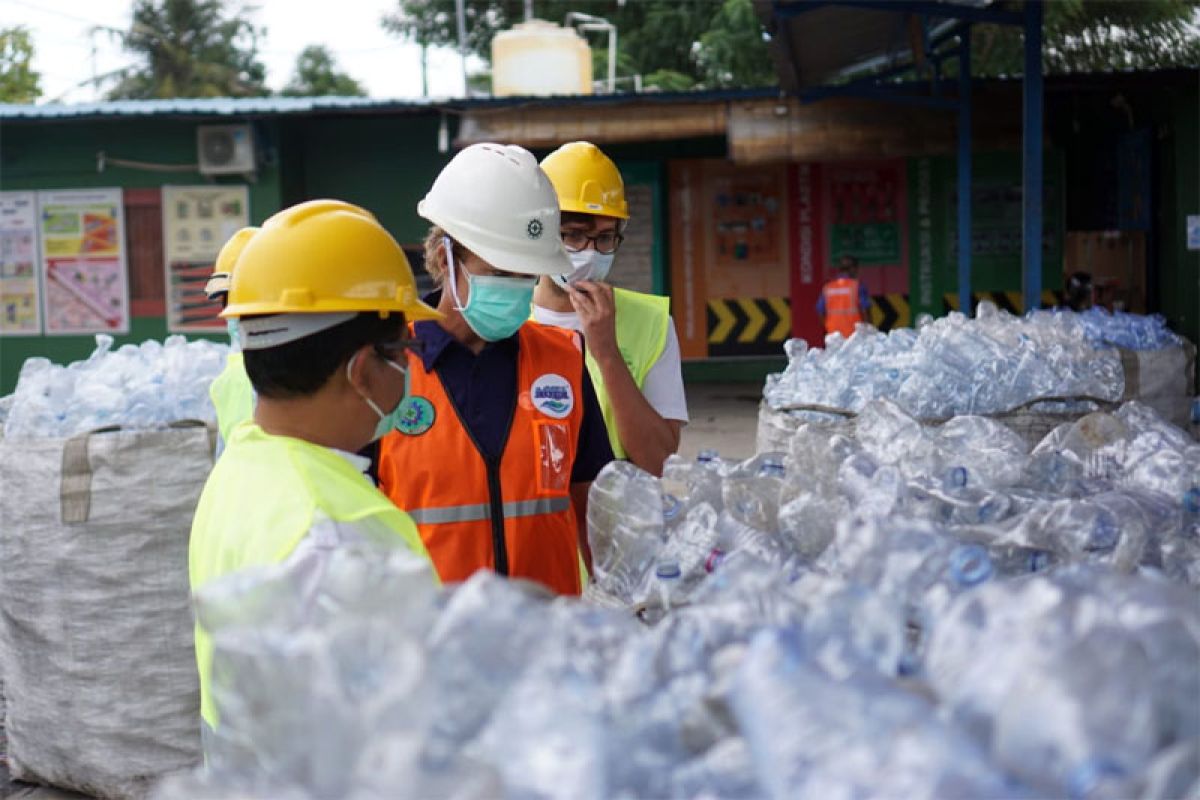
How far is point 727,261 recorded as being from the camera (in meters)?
15.0

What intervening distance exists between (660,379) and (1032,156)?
595cm

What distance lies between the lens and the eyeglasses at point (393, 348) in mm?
2088

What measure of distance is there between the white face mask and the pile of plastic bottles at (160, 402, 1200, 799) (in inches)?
76.3

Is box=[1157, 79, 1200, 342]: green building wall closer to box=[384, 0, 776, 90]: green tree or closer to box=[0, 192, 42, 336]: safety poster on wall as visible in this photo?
box=[384, 0, 776, 90]: green tree

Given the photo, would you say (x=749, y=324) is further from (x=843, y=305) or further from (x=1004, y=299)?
(x=1004, y=299)

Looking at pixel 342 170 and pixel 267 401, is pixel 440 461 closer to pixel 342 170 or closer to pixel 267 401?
pixel 267 401

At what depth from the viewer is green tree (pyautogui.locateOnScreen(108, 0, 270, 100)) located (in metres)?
33.8

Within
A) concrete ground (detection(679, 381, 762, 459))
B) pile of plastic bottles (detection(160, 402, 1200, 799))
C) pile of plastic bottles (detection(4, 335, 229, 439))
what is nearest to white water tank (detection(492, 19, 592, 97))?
concrete ground (detection(679, 381, 762, 459))

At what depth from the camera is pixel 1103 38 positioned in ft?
69.8

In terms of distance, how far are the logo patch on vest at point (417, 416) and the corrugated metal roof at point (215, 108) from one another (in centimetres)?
1005

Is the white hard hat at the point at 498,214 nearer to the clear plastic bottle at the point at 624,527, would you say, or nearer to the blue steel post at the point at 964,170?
the clear plastic bottle at the point at 624,527

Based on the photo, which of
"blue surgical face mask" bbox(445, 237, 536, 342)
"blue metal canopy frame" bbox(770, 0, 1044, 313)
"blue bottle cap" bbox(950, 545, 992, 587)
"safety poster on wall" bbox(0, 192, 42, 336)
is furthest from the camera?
"safety poster on wall" bbox(0, 192, 42, 336)

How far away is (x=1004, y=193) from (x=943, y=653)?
1413cm

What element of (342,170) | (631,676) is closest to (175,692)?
(631,676)
